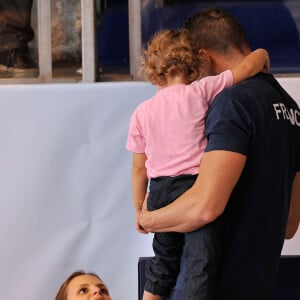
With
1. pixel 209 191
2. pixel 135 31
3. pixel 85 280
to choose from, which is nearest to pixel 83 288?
pixel 85 280

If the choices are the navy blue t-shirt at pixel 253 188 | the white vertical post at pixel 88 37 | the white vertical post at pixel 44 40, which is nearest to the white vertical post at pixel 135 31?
the white vertical post at pixel 88 37

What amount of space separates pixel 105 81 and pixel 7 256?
674 mm

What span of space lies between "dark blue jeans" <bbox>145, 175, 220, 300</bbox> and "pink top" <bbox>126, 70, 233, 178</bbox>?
30 millimetres

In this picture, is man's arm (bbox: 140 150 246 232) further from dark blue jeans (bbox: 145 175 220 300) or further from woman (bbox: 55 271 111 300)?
woman (bbox: 55 271 111 300)

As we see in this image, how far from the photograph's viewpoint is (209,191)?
53.0 inches

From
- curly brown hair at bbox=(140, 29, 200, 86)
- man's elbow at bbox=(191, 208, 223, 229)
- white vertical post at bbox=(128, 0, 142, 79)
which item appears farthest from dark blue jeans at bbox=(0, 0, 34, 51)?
man's elbow at bbox=(191, 208, 223, 229)

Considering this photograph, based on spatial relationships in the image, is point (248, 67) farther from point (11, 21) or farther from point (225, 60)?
point (11, 21)

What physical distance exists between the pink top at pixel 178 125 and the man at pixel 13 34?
3.32ft

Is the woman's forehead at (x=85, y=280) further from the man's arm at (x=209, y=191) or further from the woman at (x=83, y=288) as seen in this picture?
the man's arm at (x=209, y=191)

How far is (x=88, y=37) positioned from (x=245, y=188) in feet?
3.86

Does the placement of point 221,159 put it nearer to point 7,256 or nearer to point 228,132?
point 228,132

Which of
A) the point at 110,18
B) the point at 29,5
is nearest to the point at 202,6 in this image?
the point at 110,18

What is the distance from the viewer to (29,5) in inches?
96.6

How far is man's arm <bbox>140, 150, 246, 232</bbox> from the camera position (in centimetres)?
134
